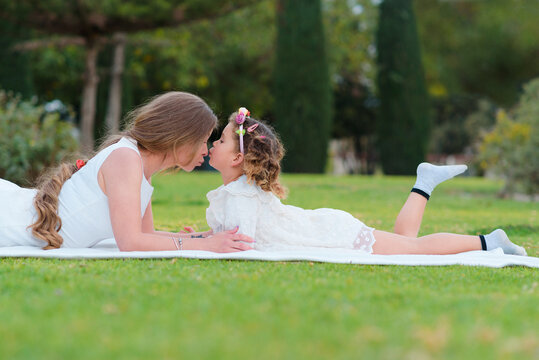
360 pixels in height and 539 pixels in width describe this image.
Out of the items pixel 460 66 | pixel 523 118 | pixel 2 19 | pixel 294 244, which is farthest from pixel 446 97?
pixel 294 244

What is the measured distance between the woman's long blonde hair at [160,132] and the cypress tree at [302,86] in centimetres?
1719

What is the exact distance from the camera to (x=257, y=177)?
3961 millimetres

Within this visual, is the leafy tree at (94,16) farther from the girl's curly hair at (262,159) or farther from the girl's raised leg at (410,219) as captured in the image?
the girl's raised leg at (410,219)

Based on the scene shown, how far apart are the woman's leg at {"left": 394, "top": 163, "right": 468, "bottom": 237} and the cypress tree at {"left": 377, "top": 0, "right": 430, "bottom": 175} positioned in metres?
18.9

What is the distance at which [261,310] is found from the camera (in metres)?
2.33

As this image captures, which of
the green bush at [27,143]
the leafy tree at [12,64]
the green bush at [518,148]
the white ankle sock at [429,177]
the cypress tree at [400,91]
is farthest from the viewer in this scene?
the cypress tree at [400,91]

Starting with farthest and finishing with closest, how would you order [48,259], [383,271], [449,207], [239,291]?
1. [449,207]
2. [48,259]
3. [383,271]
4. [239,291]

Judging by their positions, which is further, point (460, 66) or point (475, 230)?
point (460, 66)

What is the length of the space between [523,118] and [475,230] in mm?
7788

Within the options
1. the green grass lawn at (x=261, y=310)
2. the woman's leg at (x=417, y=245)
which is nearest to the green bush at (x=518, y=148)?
the woman's leg at (x=417, y=245)

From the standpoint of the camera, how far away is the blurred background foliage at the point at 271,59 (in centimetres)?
1753

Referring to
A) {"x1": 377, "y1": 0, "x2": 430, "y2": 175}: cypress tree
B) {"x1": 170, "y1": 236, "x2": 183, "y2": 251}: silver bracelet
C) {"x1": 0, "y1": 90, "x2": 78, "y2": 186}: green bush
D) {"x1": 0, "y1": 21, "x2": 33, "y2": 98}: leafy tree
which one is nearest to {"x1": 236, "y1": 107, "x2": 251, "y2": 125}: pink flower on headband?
{"x1": 170, "y1": 236, "x2": 183, "y2": 251}: silver bracelet

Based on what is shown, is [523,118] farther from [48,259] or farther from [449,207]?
[48,259]

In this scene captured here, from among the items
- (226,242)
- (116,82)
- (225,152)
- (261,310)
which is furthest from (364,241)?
(116,82)
